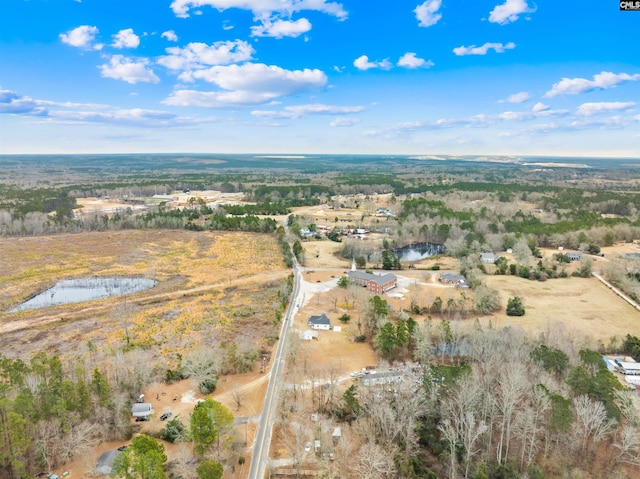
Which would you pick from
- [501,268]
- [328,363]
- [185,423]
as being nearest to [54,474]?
[185,423]

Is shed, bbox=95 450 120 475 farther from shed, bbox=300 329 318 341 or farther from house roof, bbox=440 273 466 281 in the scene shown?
house roof, bbox=440 273 466 281

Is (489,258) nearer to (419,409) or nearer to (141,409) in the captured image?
(419,409)

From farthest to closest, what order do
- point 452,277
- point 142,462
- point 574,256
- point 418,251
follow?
point 418,251 < point 574,256 < point 452,277 < point 142,462

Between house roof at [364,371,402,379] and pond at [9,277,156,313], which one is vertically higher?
house roof at [364,371,402,379]

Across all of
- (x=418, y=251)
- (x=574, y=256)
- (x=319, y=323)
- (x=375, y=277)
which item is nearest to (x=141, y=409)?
(x=319, y=323)

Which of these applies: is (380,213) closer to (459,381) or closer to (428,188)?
(428,188)

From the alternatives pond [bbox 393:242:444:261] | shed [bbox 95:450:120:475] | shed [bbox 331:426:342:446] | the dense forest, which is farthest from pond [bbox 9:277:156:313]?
pond [bbox 393:242:444:261]
